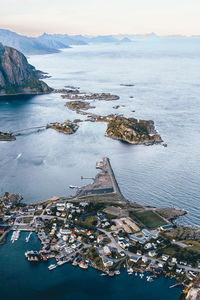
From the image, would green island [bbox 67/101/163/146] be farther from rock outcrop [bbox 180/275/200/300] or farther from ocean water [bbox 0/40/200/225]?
rock outcrop [bbox 180/275/200/300]

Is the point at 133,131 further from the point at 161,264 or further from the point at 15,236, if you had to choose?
the point at 161,264

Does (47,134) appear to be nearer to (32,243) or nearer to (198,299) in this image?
(32,243)

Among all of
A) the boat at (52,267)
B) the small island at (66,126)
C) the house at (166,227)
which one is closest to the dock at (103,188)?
the house at (166,227)

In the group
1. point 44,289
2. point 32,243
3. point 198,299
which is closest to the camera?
point 198,299

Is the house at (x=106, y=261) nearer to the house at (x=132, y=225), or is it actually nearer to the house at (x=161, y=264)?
the house at (x=161, y=264)

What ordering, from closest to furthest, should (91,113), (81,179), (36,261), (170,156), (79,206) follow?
(36,261) < (79,206) < (81,179) < (170,156) < (91,113)

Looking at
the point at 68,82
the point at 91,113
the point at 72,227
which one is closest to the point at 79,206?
the point at 72,227

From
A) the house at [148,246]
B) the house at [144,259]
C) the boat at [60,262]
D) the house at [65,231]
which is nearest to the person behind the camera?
the house at [144,259]
